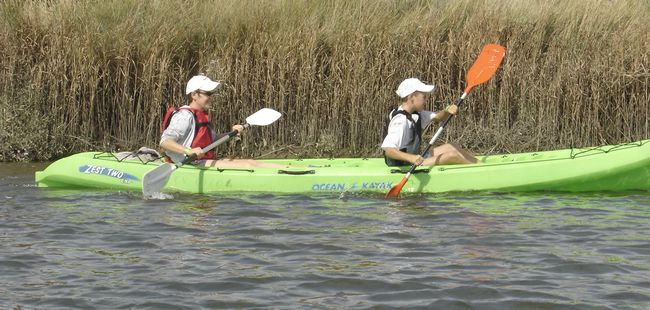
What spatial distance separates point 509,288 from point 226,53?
5572mm

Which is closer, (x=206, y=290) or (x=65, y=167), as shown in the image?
(x=206, y=290)

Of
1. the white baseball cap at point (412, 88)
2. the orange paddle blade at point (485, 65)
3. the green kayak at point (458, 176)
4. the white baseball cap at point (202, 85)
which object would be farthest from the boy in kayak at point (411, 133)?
the white baseball cap at point (202, 85)

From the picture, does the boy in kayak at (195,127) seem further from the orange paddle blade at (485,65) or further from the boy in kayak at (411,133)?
the orange paddle blade at (485,65)

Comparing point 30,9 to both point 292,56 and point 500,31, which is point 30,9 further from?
point 500,31

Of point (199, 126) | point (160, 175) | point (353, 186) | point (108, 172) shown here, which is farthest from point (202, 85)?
point (353, 186)

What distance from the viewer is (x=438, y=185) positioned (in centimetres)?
840

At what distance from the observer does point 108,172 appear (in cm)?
896

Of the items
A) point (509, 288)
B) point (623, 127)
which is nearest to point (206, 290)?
point (509, 288)

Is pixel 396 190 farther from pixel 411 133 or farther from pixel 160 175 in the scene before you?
pixel 160 175

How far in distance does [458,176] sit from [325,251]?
2.23 m

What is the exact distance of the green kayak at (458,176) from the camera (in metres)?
8.33

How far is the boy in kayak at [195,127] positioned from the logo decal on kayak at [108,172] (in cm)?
39

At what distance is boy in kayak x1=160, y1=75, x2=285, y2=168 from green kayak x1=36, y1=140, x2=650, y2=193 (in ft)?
0.54

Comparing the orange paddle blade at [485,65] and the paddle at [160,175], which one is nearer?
the paddle at [160,175]
